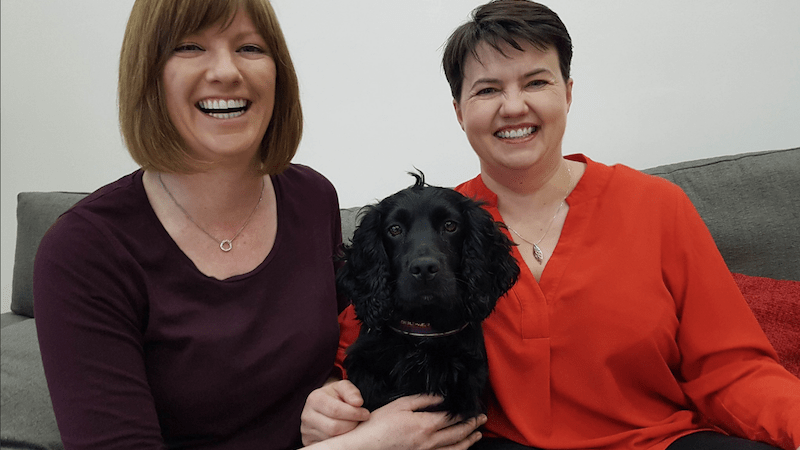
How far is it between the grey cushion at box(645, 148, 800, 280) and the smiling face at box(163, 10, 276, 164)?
1.40 meters

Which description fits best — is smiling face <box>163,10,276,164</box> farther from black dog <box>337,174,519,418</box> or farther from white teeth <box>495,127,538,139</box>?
white teeth <box>495,127,538,139</box>

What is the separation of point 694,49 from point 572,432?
1.58 m

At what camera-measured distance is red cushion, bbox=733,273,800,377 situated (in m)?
1.40

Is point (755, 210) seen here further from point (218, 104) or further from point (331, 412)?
point (218, 104)

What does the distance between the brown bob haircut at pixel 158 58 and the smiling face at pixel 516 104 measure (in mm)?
455

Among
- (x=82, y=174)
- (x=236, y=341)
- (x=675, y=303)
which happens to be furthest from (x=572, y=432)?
(x=82, y=174)

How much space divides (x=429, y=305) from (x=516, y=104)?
478 mm

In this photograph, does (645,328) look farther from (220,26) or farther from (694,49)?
(694,49)

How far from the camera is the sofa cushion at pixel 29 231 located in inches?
80.0

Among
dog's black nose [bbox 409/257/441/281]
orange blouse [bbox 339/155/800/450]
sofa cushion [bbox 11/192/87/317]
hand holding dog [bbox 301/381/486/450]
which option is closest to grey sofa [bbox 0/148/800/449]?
sofa cushion [bbox 11/192/87/317]

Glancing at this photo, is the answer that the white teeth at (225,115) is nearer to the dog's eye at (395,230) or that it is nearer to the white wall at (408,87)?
the dog's eye at (395,230)

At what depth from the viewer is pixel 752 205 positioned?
1664 millimetres

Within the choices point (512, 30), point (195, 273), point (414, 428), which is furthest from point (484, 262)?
point (195, 273)

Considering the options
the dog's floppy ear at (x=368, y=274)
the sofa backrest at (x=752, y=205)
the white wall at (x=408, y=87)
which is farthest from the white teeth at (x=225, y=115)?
the sofa backrest at (x=752, y=205)
